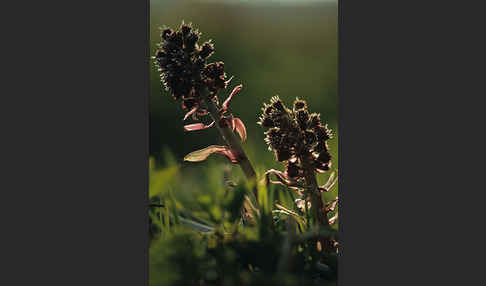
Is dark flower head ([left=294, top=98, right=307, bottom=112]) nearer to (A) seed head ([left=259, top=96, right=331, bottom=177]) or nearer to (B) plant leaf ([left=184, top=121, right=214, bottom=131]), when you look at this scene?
(A) seed head ([left=259, top=96, right=331, bottom=177])

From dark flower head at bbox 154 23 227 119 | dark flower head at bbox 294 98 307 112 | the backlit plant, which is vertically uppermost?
dark flower head at bbox 154 23 227 119

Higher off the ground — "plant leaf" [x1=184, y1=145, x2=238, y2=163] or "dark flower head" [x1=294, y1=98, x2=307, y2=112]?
"dark flower head" [x1=294, y1=98, x2=307, y2=112]

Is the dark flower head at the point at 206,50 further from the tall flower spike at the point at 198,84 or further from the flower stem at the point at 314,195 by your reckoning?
the flower stem at the point at 314,195

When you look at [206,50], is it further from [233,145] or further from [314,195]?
[314,195]

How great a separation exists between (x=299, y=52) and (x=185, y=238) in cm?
62

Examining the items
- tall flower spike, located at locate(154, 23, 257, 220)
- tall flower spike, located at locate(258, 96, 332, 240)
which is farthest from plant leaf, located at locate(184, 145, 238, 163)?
tall flower spike, located at locate(258, 96, 332, 240)

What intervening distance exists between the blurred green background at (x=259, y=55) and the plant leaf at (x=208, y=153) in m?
0.04

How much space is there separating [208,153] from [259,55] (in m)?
0.33

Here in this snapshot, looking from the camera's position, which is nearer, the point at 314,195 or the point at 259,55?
the point at 314,195

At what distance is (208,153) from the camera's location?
140 cm

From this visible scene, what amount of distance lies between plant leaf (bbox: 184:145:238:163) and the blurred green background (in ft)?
0.12

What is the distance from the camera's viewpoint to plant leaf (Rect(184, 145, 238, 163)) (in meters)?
1.40

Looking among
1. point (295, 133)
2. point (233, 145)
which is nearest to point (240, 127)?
point (233, 145)

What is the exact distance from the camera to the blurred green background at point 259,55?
4.73 feet
